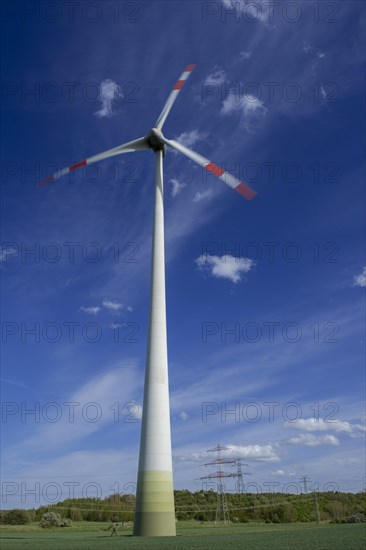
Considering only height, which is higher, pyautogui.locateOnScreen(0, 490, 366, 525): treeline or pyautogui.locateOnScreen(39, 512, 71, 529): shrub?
pyautogui.locateOnScreen(39, 512, 71, 529): shrub

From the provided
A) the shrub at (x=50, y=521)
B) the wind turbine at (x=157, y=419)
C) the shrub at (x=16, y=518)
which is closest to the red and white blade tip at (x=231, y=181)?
the wind turbine at (x=157, y=419)

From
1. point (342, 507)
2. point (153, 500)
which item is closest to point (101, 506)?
point (342, 507)

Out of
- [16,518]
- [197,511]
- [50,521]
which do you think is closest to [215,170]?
[50,521]

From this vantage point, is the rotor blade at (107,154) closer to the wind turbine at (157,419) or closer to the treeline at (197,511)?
the wind turbine at (157,419)

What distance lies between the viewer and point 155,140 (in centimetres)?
5369

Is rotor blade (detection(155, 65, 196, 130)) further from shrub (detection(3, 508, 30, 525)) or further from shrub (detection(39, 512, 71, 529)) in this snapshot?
shrub (detection(3, 508, 30, 525))

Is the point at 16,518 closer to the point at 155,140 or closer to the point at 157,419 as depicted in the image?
the point at 157,419

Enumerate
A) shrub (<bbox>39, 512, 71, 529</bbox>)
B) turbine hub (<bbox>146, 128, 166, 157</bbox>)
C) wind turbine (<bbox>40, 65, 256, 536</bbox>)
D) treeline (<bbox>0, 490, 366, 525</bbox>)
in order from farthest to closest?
treeline (<bbox>0, 490, 366, 525</bbox>) → shrub (<bbox>39, 512, 71, 529</bbox>) → turbine hub (<bbox>146, 128, 166, 157</bbox>) → wind turbine (<bbox>40, 65, 256, 536</bbox>)

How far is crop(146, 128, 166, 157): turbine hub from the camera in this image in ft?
175

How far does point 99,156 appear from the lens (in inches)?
2106

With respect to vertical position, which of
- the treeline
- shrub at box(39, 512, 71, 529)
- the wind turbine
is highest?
the wind turbine

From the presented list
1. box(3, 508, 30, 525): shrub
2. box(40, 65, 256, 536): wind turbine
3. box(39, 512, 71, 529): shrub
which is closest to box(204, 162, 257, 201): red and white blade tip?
box(40, 65, 256, 536): wind turbine

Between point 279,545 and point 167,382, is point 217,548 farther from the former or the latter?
point 167,382

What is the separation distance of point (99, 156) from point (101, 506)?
114882 mm
